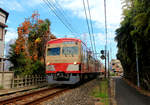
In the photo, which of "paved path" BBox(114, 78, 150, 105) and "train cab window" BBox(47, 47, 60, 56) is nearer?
"paved path" BBox(114, 78, 150, 105)

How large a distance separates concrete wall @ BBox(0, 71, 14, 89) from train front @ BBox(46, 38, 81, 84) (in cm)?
267

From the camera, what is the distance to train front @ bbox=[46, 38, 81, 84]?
11.2 metres

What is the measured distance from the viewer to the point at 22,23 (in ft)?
79.5

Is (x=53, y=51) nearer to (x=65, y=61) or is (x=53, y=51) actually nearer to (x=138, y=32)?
(x=65, y=61)

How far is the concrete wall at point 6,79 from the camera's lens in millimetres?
10884

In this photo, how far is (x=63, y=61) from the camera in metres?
11.5

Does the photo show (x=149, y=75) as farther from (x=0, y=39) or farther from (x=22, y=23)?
(x=22, y=23)

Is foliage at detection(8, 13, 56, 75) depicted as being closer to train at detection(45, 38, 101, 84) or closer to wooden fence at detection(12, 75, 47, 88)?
wooden fence at detection(12, 75, 47, 88)

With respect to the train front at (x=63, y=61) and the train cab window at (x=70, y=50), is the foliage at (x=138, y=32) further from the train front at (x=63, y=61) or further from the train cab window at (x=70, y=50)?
the train front at (x=63, y=61)

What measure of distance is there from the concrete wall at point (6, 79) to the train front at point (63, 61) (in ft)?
8.76

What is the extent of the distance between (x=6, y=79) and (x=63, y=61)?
4.13m

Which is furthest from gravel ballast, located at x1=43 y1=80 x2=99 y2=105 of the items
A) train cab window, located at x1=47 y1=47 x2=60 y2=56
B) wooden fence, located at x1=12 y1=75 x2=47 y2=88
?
wooden fence, located at x1=12 y1=75 x2=47 y2=88

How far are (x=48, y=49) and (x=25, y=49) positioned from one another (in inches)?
432

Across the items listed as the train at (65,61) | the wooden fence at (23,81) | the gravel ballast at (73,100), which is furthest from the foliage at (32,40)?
the gravel ballast at (73,100)
